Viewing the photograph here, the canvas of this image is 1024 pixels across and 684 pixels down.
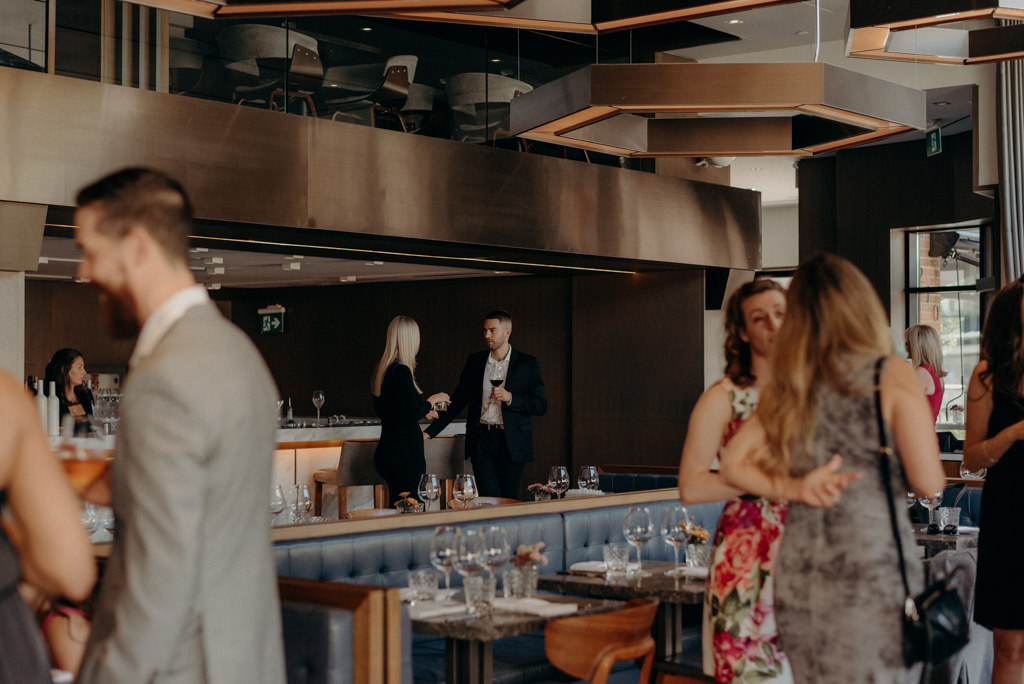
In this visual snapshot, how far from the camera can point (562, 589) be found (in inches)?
159

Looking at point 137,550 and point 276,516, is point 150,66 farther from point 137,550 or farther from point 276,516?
point 137,550

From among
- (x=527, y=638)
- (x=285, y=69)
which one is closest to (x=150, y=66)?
(x=285, y=69)

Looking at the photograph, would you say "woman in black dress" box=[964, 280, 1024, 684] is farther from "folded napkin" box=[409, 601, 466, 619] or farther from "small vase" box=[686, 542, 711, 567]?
"folded napkin" box=[409, 601, 466, 619]

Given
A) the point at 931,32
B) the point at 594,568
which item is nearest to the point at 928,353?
the point at 931,32

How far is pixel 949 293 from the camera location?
1238 cm

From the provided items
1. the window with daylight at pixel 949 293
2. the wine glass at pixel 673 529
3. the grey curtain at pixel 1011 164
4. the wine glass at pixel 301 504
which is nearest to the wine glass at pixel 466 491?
the wine glass at pixel 301 504

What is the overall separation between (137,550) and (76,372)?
7.22m

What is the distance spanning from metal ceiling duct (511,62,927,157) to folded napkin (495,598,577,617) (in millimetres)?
2928

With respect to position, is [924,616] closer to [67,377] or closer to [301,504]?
[301,504]

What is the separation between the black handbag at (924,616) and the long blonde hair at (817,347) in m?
0.06

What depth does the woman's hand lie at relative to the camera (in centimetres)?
234

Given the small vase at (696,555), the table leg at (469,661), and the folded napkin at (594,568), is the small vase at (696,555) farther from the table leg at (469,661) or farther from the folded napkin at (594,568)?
the table leg at (469,661)

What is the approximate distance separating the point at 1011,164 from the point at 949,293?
3.55 metres

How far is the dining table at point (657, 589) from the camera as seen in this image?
3848 millimetres
